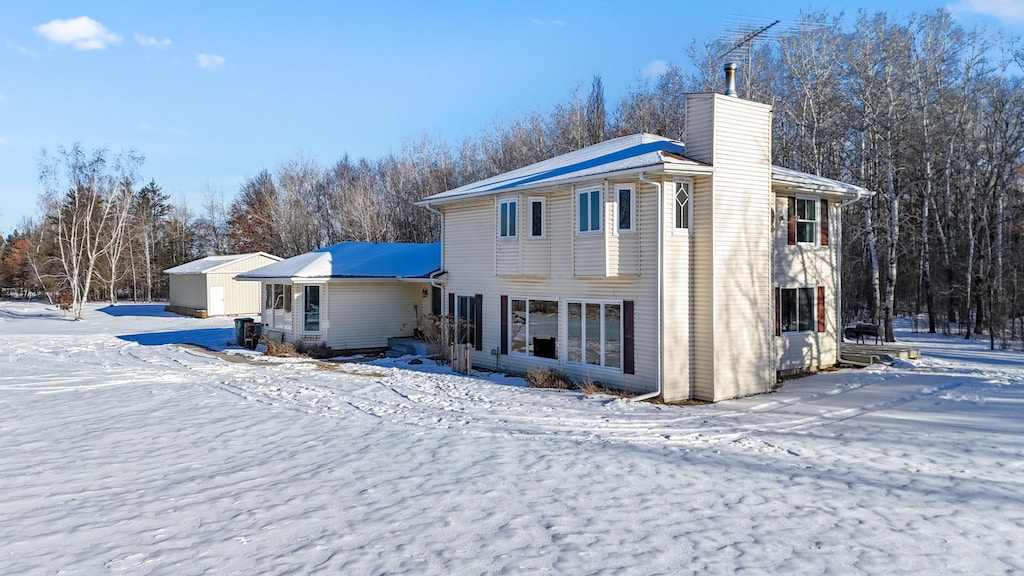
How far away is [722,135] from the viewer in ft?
41.7

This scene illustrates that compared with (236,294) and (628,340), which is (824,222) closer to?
(628,340)

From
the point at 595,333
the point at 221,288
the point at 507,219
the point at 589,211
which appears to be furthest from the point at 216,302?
the point at 589,211

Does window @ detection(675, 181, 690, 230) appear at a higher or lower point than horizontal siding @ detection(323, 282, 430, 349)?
higher

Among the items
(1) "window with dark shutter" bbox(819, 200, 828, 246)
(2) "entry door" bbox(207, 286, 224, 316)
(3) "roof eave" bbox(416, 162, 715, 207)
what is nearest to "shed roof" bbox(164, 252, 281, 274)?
(2) "entry door" bbox(207, 286, 224, 316)

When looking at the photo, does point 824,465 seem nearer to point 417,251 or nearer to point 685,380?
point 685,380

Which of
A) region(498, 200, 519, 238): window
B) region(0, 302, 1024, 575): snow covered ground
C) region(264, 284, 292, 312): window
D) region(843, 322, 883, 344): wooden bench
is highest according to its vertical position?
region(498, 200, 519, 238): window

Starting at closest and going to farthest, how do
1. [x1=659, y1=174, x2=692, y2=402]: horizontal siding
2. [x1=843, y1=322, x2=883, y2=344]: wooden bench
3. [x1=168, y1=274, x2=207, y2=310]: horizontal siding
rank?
[x1=659, y1=174, x2=692, y2=402]: horizontal siding
[x1=843, y1=322, x2=883, y2=344]: wooden bench
[x1=168, y1=274, x2=207, y2=310]: horizontal siding

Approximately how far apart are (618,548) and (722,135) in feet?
31.9

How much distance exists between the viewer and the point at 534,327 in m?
15.5

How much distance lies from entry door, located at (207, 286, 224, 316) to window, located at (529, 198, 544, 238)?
87.0 ft

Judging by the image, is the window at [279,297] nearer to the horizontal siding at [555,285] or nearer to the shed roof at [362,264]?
the shed roof at [362,264]

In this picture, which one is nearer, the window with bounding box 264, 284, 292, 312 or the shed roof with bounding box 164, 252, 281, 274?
A: the window with bounding box 264, 284, 292, 312

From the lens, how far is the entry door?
34969 mm

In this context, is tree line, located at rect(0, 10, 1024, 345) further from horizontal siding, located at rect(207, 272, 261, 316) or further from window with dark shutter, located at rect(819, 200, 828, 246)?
horizontal siding, located at rect(207, 272, 261, 316)
